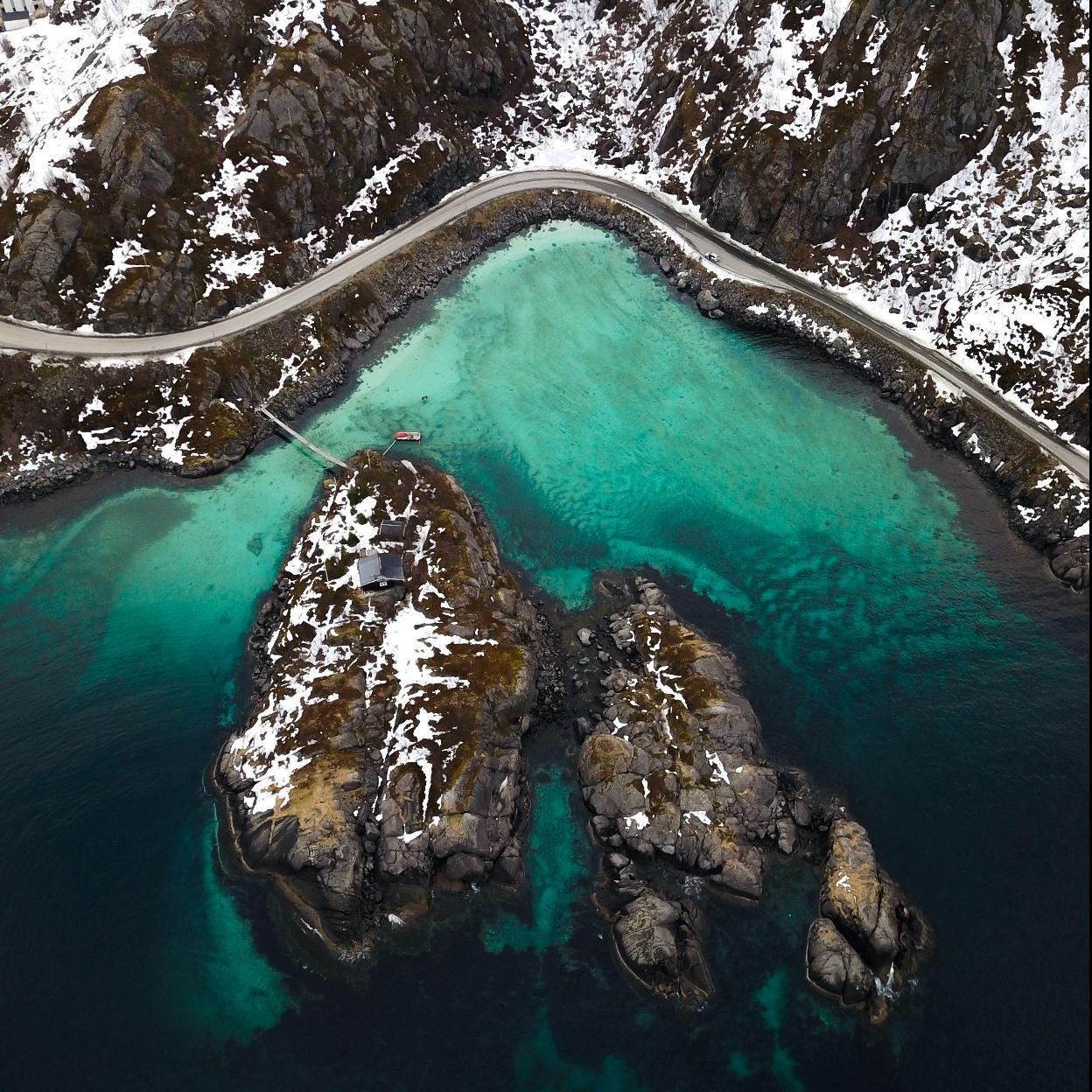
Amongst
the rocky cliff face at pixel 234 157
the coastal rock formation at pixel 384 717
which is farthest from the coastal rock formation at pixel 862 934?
the rocky cliff face at pixel 234 157

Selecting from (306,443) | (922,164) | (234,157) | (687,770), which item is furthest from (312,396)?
(922,164)

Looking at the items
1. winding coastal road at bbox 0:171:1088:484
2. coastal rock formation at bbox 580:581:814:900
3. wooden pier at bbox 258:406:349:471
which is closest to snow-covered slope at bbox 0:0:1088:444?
winding coastal road at bbox 0:171:1088:484

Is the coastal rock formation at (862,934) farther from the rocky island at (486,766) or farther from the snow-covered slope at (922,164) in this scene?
the snow-covered slope at (922,164)

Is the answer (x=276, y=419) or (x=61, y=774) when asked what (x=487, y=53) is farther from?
(x=61, y=774)

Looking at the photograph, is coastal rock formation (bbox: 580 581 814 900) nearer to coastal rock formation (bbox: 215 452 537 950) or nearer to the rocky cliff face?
coastal rock formation (bbox: 215 452 537 950)

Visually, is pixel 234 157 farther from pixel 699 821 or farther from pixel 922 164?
pixel 699 821
